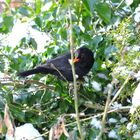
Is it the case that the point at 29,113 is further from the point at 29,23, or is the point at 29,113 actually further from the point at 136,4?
the point at 136,4

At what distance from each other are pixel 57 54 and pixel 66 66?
104 mm

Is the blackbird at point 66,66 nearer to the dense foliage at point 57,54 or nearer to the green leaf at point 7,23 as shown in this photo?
the dense foliage at point 57,54

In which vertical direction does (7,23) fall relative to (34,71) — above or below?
above

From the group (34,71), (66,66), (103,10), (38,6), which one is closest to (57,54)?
(66,66)

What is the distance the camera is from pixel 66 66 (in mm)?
2674

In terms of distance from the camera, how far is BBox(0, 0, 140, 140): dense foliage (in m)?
1.88

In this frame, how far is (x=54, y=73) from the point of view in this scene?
2.53 metres

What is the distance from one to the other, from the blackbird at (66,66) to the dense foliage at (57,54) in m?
0.05

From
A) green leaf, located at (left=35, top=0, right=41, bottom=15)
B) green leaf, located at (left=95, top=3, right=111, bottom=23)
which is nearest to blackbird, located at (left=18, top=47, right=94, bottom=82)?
green leaf, located at (left=35, top=0, right=41, bottom=15)

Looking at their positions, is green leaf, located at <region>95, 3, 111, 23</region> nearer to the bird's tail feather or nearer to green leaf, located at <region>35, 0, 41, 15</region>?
green leaf, located at <region>35, 0, 41, 15</region>

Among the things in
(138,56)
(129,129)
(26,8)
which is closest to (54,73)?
(26,8)

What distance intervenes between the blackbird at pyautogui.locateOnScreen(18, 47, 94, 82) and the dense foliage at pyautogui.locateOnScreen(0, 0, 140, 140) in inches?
2.1

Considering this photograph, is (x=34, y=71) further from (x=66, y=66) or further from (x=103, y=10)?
(x=103, y=10)

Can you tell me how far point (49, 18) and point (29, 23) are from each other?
0.33 feet
